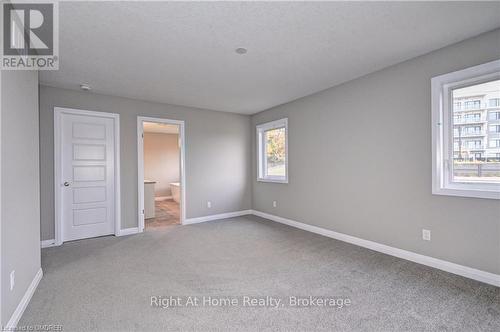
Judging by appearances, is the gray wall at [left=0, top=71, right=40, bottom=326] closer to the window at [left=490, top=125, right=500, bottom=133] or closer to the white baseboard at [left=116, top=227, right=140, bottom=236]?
the white baseboard at [left=116, top=227, right=140, bottom=236]

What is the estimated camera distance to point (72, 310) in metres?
2.04

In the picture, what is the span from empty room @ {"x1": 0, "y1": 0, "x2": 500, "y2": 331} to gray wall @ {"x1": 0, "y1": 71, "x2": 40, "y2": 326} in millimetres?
25

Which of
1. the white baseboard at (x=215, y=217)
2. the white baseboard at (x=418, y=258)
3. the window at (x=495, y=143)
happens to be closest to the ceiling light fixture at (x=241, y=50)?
the window at (x=495, y=143)

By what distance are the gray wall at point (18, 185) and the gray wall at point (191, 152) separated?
4.79 feet

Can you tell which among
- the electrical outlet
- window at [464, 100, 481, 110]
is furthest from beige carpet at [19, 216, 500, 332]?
window at [464, 100, 481, 110]

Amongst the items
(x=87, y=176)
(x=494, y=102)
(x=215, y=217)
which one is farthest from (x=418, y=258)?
(x=87, y=176)

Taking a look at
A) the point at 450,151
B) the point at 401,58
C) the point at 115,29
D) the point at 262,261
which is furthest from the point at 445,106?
the point at 115,29

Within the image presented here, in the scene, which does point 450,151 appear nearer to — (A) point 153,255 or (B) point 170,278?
(B) point 170,278

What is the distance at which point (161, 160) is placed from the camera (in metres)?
9.01

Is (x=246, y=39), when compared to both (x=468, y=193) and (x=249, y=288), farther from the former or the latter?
(x=468, y=193)

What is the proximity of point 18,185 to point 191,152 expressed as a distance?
3237 mm

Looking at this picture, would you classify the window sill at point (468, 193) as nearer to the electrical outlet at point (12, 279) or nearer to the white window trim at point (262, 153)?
the white window trim at point (262, 153)

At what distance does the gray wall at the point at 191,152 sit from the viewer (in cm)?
374

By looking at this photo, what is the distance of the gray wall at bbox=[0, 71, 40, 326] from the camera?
67.6 inches
